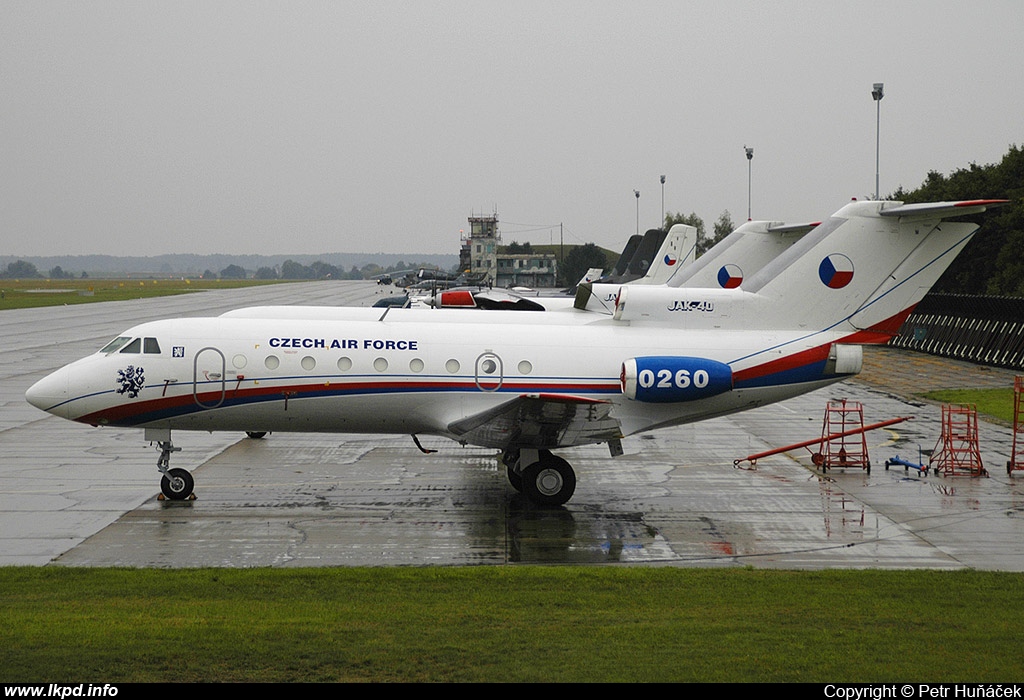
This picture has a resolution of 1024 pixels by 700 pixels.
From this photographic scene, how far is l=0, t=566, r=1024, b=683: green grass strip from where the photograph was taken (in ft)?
32.6

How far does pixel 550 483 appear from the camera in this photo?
18.3 m

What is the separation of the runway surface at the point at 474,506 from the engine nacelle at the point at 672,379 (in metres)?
2.09

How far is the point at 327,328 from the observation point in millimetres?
18844

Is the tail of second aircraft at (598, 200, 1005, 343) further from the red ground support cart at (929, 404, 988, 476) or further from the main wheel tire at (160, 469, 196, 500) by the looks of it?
the main wheel tire at (160, 469, 196, 500)

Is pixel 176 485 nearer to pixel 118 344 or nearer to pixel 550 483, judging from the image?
pixel 118 344

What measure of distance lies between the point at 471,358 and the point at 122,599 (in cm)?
801

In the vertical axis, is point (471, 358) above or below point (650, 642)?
above

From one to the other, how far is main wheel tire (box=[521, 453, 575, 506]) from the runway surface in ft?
1.03

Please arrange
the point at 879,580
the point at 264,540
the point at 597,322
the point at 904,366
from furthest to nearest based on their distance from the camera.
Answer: the point at 904,366 → the point at 597,322 → the point at 264,540 → the point at 879,580

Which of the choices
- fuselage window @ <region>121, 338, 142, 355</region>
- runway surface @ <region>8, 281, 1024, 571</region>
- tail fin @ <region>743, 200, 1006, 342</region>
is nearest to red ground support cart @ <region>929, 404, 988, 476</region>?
runway surface @ <region>8, 281, 1024, 571</region>
